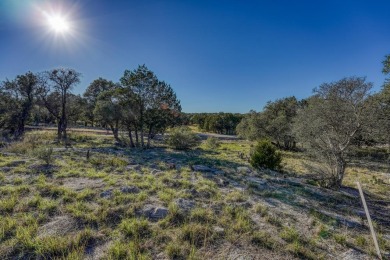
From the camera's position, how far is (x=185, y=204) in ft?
19.0

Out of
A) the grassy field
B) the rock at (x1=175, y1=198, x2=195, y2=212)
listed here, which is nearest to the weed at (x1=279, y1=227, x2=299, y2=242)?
the grassy field

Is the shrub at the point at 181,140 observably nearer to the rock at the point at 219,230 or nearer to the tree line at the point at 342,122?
the tree line at the point at 342,122

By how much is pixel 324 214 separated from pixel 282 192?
2002 mm

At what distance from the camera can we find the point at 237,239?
4113 millimetres

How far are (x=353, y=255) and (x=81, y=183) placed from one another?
27.9 ft

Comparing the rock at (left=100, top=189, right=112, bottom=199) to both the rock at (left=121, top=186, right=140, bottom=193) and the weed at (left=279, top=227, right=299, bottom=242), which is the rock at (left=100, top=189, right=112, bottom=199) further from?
the weed at (left=279, top=227, right=299, bottom=242)

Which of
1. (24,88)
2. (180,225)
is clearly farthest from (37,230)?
(24,88)

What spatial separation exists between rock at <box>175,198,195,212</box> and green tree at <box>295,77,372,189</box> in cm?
829

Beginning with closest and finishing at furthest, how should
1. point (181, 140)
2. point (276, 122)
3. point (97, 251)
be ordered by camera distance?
point (97, 251) < point (181, 140) < point (276, 122)

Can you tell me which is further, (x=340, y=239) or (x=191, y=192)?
(x=191, y=192)

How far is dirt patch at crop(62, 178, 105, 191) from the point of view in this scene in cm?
686

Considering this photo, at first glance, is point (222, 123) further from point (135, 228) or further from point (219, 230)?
point (135, 228)

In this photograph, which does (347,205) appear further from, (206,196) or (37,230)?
(37,230)

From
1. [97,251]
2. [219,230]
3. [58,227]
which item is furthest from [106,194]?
[219,230]
